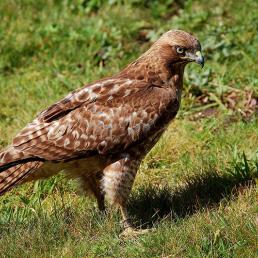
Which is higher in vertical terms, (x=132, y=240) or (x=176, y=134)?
(x=132, y=240)

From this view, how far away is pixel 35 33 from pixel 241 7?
283 cm

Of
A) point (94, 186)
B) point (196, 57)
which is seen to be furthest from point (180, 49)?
point (94, 186)

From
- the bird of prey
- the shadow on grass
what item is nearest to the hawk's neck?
the bird of prey

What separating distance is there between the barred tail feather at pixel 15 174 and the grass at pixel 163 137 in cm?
30

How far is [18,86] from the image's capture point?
9.25 m

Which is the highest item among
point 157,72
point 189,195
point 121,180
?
point 157,72

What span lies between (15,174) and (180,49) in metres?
1.75

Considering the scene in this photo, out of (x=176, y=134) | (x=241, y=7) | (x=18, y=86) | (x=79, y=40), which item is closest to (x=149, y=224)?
(x=176, y=134)

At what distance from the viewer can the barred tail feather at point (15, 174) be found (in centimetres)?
608

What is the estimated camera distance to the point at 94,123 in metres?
6.23

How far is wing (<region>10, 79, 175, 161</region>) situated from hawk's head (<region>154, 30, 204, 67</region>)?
0.38 metres

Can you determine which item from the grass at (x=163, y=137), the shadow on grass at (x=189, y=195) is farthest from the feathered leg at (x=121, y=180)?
the shadow on grass at (x=189, y=195)

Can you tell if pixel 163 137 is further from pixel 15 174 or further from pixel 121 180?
pixel 15 174

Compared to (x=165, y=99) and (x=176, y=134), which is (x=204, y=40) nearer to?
(x=176, y=134)
